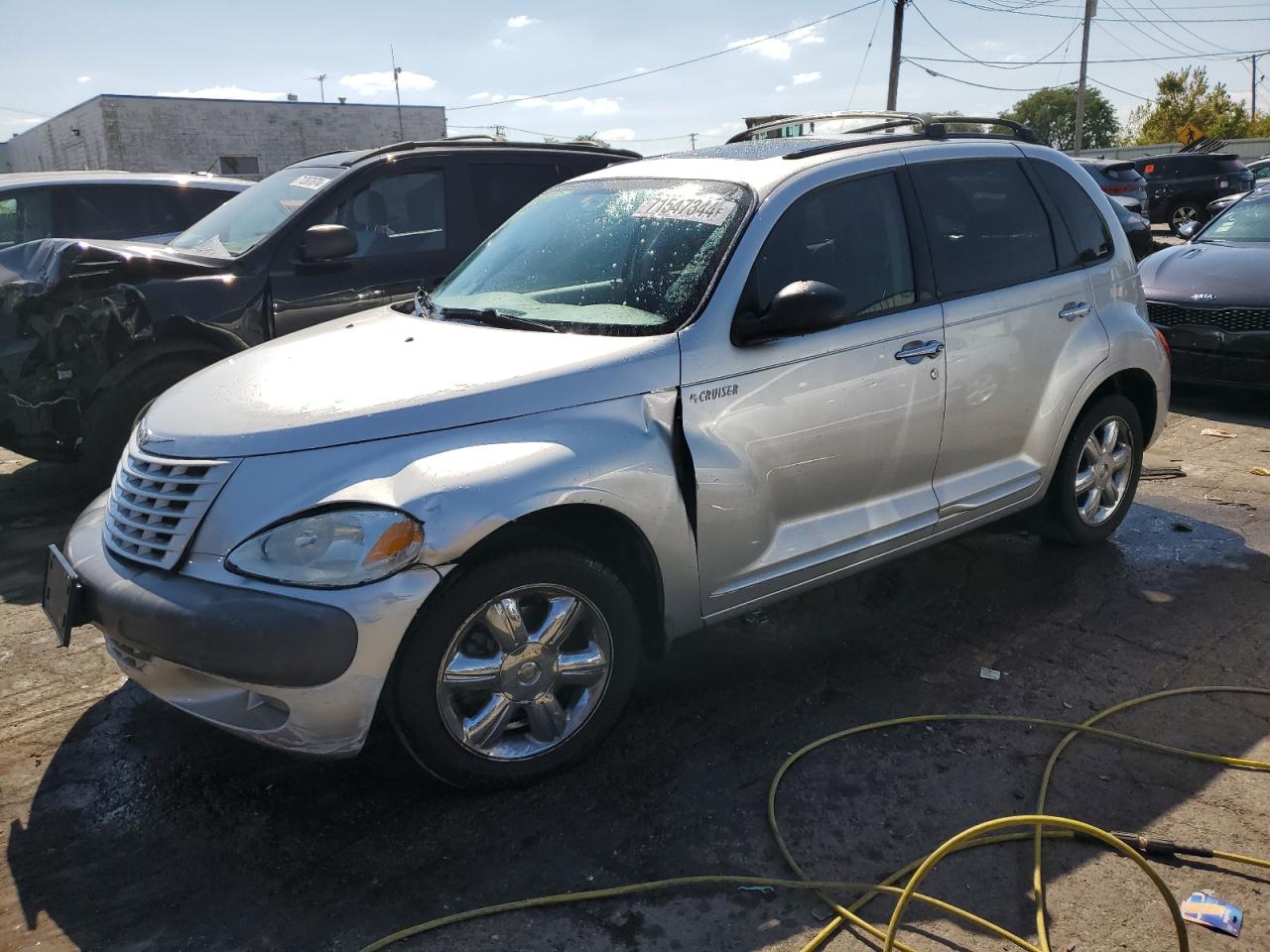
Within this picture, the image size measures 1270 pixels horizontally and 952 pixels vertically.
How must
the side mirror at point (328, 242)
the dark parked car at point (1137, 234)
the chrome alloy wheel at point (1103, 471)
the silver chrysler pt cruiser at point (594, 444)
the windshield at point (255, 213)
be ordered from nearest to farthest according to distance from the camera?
the silver chrysler pt cruiser at point (594, 444), the chrome alloy wheel at point (1103, 471), the side mirror at point (328, 242), the windshield at point (255, 213), the dark parked car at point (1137, 234)

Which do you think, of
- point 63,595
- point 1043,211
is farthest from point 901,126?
point 63,595

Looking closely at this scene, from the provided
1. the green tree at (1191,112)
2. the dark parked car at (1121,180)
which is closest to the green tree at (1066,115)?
the green tree at (1191,112)

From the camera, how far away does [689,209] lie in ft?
12.0

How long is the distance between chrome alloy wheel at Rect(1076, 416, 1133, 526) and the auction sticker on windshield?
84.7 inches

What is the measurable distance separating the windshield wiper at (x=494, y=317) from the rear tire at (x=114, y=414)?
2.28 metres

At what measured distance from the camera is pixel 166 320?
540 cm

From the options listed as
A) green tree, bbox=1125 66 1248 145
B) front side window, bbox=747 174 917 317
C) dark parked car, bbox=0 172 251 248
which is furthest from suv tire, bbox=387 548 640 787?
green tree, bbox=1125 66 1248 145

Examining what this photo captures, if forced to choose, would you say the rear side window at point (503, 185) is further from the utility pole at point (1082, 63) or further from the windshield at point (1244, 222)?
the utility pole at point (1082, 63)

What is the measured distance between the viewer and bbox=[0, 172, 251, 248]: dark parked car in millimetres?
7684

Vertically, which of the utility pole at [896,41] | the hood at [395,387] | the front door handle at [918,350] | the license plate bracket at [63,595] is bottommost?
the license plate bracket at [63,595]

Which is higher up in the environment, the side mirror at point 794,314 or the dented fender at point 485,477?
the side mirror at point 794,314

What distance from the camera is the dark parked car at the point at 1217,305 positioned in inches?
284

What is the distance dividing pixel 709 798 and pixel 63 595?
6.53 feet

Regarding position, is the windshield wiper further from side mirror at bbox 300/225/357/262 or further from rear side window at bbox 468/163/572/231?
rear side window at bbox 468/163/572/231
